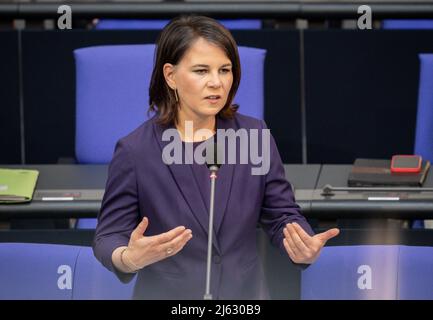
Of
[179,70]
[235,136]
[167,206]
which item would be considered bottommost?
[167,206]

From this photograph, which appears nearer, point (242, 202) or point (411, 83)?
point (242, 202)

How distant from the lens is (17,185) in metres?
2.98

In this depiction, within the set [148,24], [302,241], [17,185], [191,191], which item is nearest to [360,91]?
[148,24]

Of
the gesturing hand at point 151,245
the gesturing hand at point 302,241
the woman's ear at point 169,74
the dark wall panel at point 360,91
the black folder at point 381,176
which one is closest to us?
the gesturing hand at point 151,245

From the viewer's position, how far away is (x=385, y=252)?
7.84ft

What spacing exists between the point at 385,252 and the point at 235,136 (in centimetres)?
42

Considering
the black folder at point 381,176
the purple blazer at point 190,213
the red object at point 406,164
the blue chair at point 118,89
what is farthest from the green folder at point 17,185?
the red object at point 406,164

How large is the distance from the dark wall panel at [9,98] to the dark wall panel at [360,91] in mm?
1108

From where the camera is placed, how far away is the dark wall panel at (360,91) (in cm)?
406

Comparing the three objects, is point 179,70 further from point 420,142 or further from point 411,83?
point 411,83

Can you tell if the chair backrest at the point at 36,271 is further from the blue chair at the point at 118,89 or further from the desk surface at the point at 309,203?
the blue chair at the point at 118,89

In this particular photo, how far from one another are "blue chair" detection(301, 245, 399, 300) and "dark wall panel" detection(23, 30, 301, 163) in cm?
167

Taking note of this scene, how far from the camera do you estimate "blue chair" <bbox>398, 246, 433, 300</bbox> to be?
88.4 inches
